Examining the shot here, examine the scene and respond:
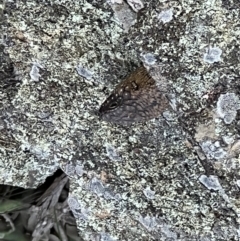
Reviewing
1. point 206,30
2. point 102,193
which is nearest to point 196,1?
point 206,30

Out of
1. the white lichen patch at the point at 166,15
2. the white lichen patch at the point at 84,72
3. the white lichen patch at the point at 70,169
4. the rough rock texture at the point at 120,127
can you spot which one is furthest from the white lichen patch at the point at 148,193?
the white lichen patch at the point at 166,15

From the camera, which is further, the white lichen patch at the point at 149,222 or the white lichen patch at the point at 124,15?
the white lichen patch at the point at 149,222

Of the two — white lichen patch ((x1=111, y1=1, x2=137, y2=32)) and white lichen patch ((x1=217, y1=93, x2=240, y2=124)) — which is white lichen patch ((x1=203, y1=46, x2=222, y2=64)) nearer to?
white lichen patch ((x1=217, y1=93, x2=240, y2=124))

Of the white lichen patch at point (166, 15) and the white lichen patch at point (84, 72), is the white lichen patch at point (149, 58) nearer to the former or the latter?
the white lichen patch at point (166, 15)

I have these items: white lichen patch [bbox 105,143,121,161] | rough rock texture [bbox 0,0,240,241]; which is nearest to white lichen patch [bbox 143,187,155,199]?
rough rock texture [bbox 0,0,240,241]

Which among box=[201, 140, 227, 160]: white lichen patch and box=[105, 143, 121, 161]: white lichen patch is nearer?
box=[201, 140, 227, 160]: white lichen patch

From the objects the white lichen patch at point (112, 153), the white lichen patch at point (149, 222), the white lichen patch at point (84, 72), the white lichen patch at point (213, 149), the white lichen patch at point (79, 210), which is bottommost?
the white lichen patch at point (79, 210)

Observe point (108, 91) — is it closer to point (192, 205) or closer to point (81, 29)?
point (81, 29)
